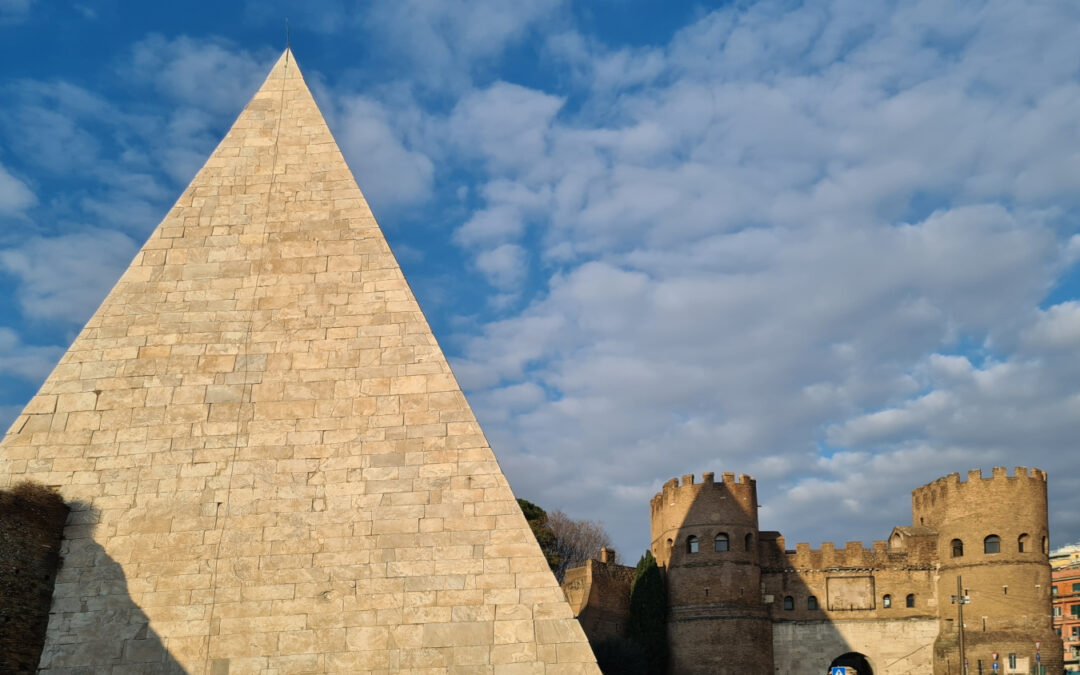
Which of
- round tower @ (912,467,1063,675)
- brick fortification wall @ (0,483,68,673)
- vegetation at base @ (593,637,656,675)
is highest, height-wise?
round tower @ (912,467,1063,675)

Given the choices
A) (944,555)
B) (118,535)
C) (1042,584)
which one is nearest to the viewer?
(118,535)

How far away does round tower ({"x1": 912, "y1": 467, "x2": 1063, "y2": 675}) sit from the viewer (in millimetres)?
37688

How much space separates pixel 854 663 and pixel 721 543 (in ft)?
40.4

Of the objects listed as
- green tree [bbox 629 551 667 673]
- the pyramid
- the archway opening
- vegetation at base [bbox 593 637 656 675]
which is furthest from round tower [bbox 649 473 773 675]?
the pyramid

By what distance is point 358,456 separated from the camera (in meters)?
11.4

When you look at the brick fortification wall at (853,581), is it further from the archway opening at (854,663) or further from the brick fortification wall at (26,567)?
the brick fortification wall at (26,567)

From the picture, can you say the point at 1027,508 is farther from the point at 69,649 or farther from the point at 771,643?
A: the point at 69,649

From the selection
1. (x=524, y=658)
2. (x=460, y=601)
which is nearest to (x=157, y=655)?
(x=460, y=601)

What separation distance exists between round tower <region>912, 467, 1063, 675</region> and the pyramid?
33.6 metres

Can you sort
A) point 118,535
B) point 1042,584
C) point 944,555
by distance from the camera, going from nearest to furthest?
point 118,535
point 1042,584
point 944,555

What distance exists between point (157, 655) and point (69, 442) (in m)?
A: 2.95

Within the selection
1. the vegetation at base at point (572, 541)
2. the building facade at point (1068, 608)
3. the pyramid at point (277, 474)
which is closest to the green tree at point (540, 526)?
the vegetation at base at point (572, 541)

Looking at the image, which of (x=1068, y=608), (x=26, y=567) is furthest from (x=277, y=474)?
(x=1068, y=608)

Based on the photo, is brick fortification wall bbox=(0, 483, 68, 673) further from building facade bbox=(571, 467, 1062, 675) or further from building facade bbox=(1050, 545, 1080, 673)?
building facade bbox=(1050, 545, 1080, 673)
